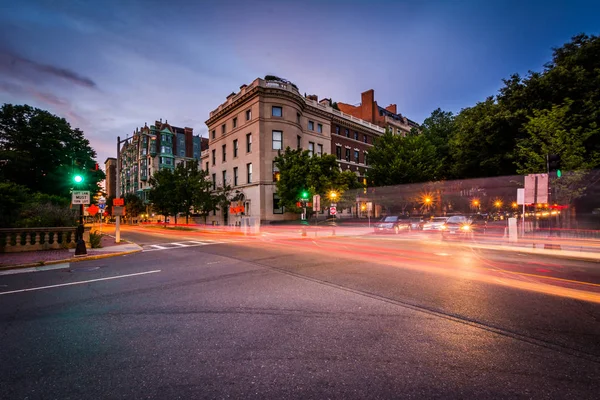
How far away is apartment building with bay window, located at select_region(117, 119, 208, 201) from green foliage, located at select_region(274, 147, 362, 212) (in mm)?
50494

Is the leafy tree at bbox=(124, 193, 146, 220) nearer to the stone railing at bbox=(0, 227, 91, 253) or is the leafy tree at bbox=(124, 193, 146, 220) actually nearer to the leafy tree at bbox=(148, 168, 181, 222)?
the leafy tree at bbox=(148, 168, 181, 222)

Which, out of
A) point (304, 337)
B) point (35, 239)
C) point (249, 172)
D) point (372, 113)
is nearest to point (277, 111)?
point (249, 172)

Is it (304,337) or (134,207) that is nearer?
(304,337)

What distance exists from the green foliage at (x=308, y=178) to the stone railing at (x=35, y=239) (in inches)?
702

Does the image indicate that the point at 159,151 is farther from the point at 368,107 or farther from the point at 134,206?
the point at 368,107

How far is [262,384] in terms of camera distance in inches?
109

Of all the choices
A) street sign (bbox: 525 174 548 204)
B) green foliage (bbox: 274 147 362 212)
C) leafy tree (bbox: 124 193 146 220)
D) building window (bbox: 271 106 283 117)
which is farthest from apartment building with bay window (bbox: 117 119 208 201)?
street sign (bbox: 525 174 548 204)

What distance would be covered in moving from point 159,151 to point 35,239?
68.9m

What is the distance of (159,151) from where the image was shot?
7512 cm

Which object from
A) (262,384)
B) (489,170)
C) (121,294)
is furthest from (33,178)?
(489,170)

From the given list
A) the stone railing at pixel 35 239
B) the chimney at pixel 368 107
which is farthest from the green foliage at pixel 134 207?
the stone railing at pixel 35 239

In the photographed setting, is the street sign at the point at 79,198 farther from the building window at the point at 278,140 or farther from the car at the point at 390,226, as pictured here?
the building window at the point at 278,140

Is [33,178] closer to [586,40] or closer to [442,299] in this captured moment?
[442,299]

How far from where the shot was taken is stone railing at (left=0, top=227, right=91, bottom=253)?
12664mm
